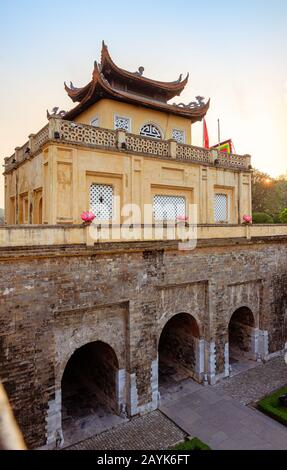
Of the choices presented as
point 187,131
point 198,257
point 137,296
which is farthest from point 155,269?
point 187,131

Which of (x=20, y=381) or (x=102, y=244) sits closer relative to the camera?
(x=20, y=381)

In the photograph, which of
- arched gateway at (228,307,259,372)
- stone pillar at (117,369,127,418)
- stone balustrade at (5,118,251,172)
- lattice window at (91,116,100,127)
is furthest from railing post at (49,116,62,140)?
arched gateway at (228,307,259,372)

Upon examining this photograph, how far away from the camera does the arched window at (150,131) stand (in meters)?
14.3

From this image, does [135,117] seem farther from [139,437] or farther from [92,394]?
[139,437]

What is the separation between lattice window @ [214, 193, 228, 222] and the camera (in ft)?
48.8

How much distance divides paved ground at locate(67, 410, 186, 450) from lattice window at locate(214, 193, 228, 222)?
905cm

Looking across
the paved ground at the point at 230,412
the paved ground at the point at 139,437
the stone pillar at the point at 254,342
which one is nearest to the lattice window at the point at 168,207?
the stone pillar at the point at 254,342

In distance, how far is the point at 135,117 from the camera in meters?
14.0

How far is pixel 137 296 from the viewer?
33.8 ft

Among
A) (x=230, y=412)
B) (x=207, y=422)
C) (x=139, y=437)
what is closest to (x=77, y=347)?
(x=139, y=437)

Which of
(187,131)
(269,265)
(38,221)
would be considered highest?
(187,131)

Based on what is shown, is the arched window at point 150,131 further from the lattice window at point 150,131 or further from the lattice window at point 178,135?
the lattice window at point 178,135

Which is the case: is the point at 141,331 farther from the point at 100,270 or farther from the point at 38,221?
the point at 38,221
